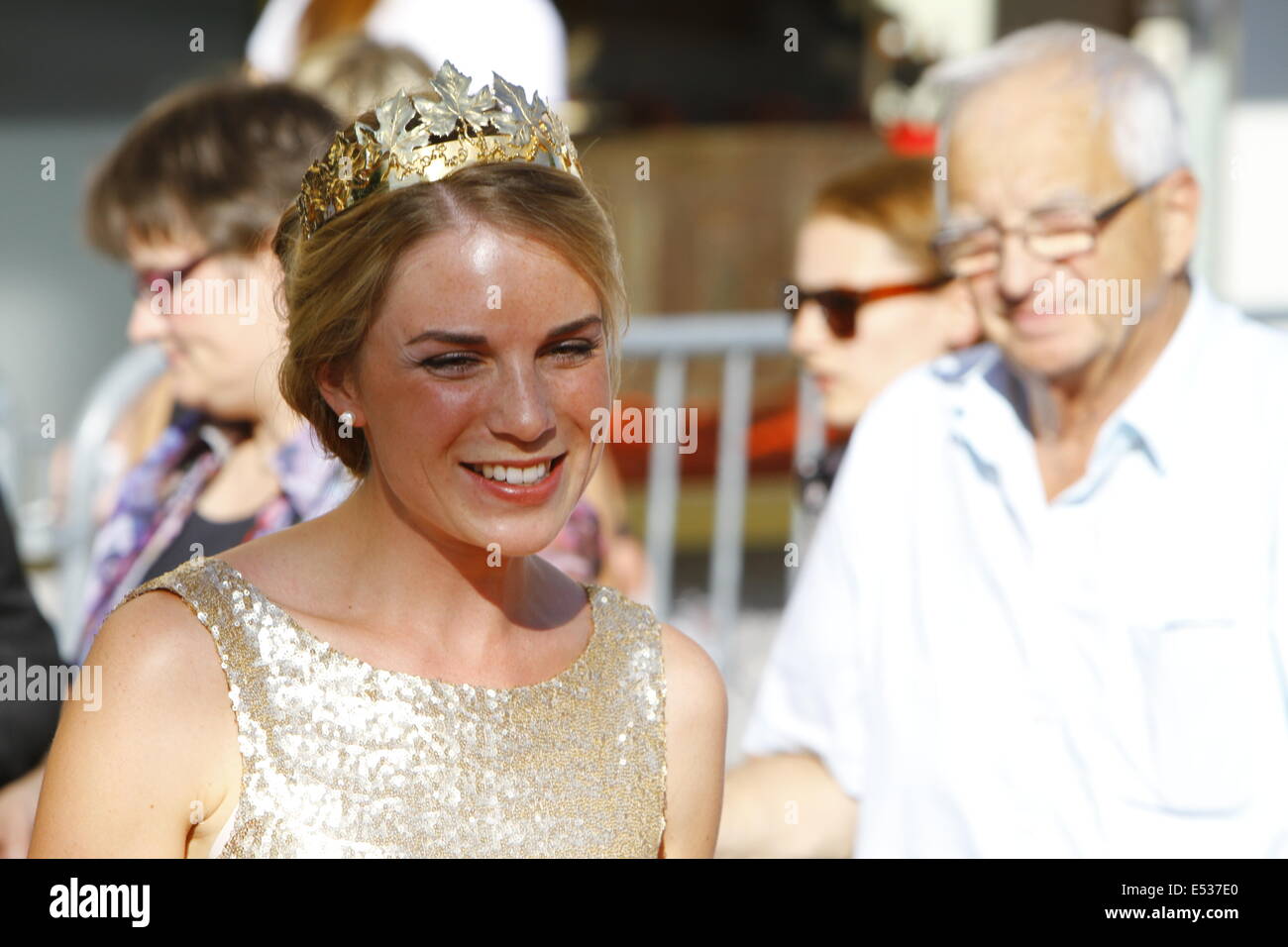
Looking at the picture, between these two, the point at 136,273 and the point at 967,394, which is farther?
the point at 136,273

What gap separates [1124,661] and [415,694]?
3.51 ft

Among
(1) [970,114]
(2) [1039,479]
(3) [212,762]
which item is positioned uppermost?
(1) [970,114]

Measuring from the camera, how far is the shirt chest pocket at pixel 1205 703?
6.58ft

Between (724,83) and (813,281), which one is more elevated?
(724,83)

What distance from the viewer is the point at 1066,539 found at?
2.16 metres

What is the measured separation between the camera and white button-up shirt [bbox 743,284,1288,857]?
2.02 metres

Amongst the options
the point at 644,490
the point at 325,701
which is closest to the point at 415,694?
the point at 325,701

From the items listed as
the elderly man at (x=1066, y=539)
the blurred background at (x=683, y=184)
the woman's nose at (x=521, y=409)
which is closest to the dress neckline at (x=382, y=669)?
the woman's nose at (x=521, y=409)

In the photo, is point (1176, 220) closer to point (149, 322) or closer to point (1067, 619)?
point (1067, 619)

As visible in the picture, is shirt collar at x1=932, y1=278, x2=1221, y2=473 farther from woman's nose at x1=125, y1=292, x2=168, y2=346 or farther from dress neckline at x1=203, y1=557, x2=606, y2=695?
woman's nose at x1=125, y1=292, x2=168, y2=346

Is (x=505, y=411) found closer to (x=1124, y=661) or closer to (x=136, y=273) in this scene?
(x=1124, y=661)

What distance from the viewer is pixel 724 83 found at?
7.37 m

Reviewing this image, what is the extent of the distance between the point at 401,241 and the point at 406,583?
38cm

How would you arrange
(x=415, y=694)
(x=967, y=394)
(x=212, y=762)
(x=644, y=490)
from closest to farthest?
(x=212, y=762), (x=415, y=694), (x=967, y=394), (x=644, y=490)
